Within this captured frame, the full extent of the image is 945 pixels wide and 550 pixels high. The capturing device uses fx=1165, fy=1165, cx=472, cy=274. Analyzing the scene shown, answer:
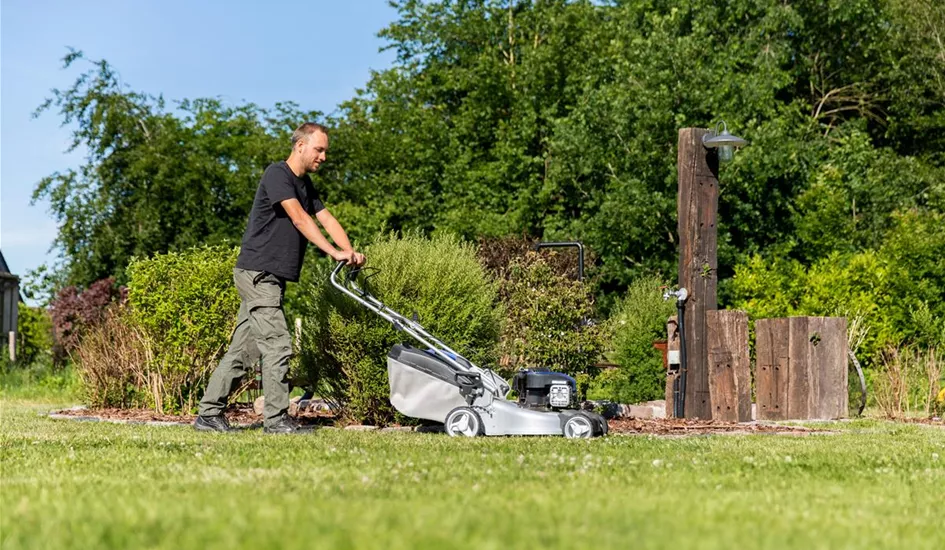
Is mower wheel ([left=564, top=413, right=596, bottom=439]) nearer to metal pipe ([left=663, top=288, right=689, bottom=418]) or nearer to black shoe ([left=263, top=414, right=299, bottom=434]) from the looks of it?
black shoe ([left=263, top=414, right=299, bottom=434])

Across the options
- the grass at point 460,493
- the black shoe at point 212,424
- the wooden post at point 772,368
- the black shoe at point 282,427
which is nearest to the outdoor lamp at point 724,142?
the wooden post at point 772,368

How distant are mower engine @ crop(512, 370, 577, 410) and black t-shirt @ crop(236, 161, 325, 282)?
77.8 inches

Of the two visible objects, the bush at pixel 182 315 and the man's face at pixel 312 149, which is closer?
the man's face at pixel 312 149

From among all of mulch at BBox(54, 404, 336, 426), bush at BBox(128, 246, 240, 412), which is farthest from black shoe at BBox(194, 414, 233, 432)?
bush at BBox(128, 246, 240, 412)

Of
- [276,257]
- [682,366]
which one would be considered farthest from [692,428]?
[276,257]

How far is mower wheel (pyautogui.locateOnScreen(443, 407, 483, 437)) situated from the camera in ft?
29.0

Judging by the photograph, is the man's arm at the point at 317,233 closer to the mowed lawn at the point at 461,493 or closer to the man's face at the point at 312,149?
the man's face at the point at 312,149

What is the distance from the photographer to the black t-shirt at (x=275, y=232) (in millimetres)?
9164

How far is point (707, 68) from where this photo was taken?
2495cm

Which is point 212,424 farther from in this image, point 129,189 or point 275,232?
point 129,189

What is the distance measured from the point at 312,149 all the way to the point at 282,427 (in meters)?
2.22

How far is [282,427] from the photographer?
909 centimetres

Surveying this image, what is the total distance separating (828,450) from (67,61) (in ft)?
81.1

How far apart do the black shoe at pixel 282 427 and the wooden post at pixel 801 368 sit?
580 centimetres
